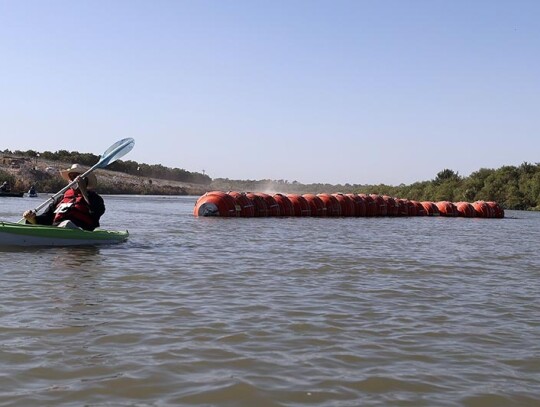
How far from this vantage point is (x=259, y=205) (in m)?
30.7

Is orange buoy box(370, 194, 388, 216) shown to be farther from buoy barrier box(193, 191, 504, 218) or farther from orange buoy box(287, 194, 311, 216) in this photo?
orange buoy box(287, 194, 311, 216)

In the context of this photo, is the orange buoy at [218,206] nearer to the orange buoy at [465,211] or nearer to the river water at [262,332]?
the river water at [262,332]

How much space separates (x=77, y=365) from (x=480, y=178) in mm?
67792

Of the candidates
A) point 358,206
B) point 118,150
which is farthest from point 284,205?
point 118,150

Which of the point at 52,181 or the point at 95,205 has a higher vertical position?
the point at 52,181

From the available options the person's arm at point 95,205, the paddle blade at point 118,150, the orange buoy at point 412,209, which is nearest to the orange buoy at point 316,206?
the orange buoy at point 412,209

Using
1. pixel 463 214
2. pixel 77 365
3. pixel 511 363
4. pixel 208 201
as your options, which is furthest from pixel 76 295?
pixel 463 214

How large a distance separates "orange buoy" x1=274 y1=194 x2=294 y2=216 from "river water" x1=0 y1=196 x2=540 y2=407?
19.5 meters

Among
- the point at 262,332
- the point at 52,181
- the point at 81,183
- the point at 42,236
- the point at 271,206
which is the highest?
the point at 52,181

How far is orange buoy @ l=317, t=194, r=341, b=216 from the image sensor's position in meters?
33.7

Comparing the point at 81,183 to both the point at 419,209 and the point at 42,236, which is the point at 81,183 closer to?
the point at 42,236

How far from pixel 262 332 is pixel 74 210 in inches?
347

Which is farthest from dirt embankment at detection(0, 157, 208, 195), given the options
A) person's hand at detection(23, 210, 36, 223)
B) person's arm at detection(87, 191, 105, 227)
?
person's arm at detection(87, 191, 105, 227)

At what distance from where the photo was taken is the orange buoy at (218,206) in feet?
94.6
